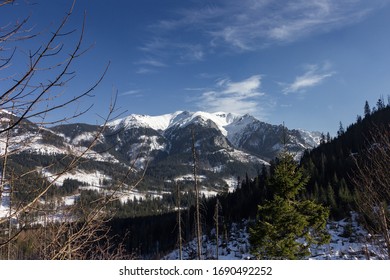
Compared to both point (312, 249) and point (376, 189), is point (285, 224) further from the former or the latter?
point (312, 249)

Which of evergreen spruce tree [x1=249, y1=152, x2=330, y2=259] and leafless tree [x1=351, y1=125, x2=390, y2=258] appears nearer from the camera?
leafless tree [x1=351, y1=125, x2=390, y2=258]

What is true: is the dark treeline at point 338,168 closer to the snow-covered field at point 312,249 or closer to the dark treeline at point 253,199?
the dark treeline at point 253,199

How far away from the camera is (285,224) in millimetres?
15109

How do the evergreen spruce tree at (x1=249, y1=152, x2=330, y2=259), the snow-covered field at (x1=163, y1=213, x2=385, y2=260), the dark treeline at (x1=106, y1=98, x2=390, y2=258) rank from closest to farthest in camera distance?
the evergreen spruce tree at (x1=249, y1=152, x2=330, y2=259) < the snow-covered field at (x1=163, y1=213, x2=385, y2=260) < the dark treeline at (x1=106, y1=98, x2=390, y2=258)

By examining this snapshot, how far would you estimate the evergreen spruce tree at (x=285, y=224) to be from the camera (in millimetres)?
14586

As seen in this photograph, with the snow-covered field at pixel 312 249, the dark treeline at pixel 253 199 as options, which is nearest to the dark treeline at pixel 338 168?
the dark treeline at pixel 253 199

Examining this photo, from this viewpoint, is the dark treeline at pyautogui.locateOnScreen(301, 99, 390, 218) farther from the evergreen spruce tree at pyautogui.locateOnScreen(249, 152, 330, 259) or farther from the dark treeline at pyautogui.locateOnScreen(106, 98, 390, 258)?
the evergreen spruce tree at pyautogui.locateOnScreen(249, 152, 330, 259)

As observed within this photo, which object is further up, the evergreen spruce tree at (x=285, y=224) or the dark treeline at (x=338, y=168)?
the dark treeline at (x=338, y=168)

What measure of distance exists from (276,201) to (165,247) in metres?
62.8

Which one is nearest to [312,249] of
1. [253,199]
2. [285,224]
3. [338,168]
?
[285,224]

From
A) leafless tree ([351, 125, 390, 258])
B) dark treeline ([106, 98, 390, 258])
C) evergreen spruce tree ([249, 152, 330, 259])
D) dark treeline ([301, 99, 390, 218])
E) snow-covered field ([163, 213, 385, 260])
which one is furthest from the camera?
dark treeline ([106, 98, 390, 258])

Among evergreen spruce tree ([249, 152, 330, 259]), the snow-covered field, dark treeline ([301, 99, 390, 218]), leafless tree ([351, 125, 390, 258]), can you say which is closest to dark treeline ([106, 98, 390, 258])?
dark treeline ([301, 99, 390, 218])

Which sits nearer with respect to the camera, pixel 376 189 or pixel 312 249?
pixel 376 189

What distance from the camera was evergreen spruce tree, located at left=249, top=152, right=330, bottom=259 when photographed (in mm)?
14586
